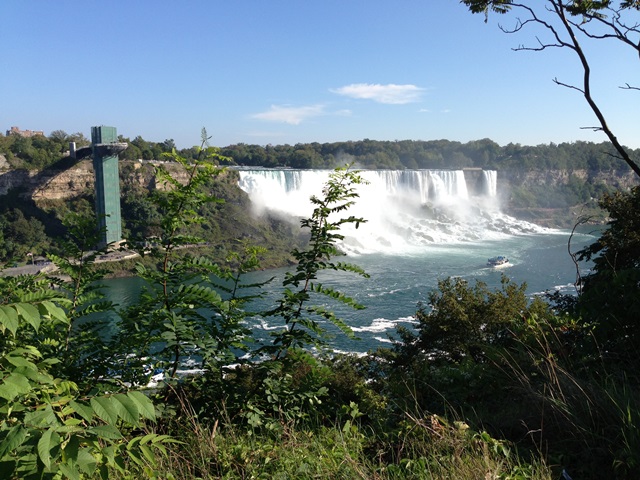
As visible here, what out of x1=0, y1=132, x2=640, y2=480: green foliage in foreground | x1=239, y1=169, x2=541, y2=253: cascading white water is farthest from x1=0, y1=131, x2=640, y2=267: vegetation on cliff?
x1=239, y1=169, x2=541, y2=253: cascading white water

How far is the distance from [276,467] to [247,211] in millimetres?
32783

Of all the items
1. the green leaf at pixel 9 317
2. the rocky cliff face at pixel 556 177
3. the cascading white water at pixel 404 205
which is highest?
the rocky cliff face at pixel 556 177

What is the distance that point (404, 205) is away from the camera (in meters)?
41.5

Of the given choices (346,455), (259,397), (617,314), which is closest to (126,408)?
(346,455)

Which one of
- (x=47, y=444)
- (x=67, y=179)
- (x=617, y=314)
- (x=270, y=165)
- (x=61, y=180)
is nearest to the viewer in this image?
(x=47, y=444)

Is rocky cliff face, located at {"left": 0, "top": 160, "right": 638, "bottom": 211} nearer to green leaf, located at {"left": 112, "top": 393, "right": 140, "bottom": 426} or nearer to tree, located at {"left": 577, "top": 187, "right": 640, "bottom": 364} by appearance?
tree, located at {"left": 577, "top": 187, "right": 640, "bottom": 364}

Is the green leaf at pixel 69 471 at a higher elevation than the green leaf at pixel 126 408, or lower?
lower

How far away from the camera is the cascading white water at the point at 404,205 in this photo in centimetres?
3450

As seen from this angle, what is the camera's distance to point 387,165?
5625cm

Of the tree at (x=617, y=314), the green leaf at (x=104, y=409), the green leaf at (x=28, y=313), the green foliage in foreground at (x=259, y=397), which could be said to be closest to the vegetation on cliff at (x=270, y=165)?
the green foliage in foreground at (x=259, y=397)

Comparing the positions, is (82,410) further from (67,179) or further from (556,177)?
(556,177)

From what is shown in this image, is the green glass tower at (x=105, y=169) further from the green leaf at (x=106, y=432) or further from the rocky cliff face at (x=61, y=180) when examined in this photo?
the green leaf at (x=106, y=432)

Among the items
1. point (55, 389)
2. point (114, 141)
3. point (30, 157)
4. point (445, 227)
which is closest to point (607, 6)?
point (55, 389)

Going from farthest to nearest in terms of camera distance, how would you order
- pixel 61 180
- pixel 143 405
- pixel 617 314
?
pixel 61 180 → pixel 617 314 → pixel 143 405
